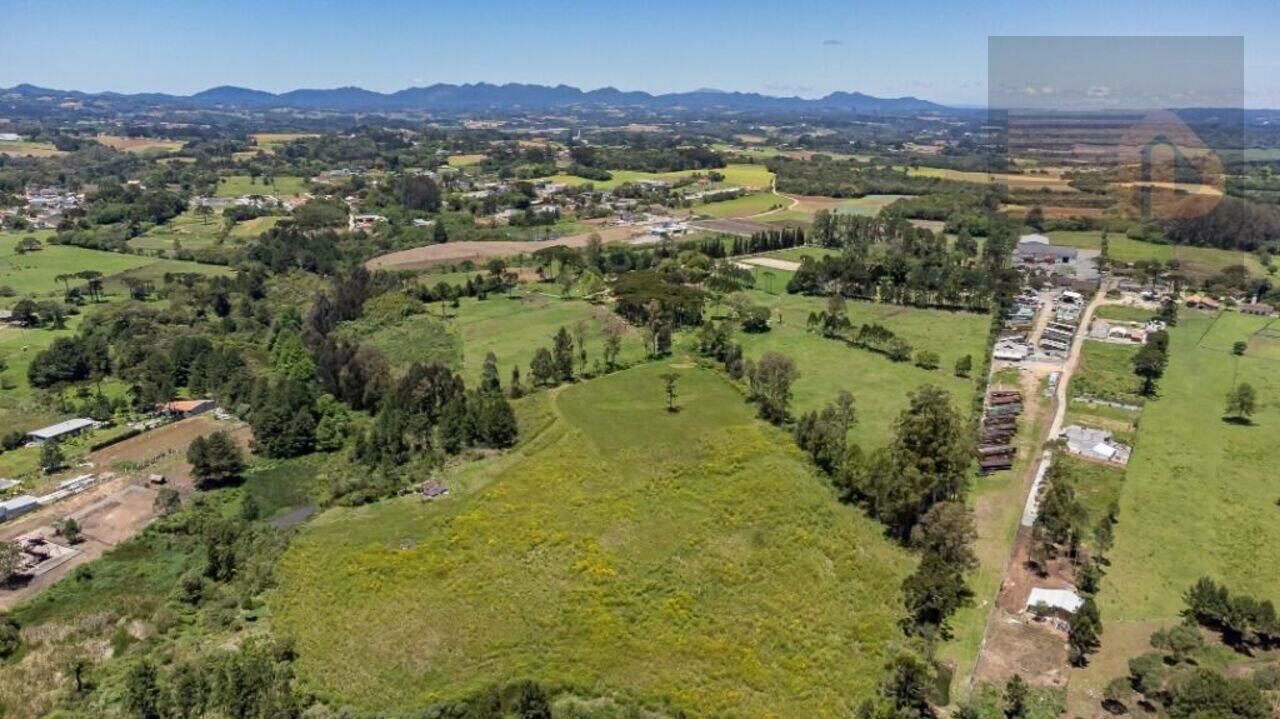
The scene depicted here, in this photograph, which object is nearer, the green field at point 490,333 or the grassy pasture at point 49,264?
the green field at point 490,333

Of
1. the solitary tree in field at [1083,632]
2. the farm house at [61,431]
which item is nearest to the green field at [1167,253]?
the solitary tree in field at [1083,632]

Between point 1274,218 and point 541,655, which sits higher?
point 1274,218

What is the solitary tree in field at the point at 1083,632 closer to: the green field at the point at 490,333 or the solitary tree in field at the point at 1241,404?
the solitary tree in field at the point at 1241,404

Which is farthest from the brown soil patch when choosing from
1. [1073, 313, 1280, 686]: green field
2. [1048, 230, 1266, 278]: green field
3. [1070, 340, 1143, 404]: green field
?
[1048, 230, 1266, 278]: green field

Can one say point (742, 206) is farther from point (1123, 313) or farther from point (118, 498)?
point (118, 498)

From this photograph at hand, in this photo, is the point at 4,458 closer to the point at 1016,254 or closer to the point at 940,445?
the point at 940,445

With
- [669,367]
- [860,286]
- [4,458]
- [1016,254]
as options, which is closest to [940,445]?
[669,367]
